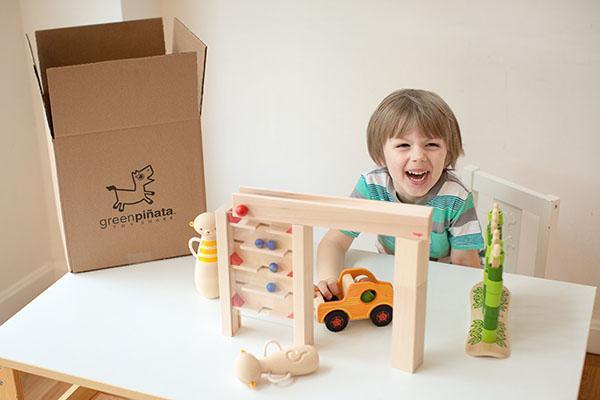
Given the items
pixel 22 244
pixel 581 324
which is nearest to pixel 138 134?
pixel 581 324

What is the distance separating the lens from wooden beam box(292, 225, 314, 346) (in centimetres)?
107

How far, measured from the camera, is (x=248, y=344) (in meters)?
1.17

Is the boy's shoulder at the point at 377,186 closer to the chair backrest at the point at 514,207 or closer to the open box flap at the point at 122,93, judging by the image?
the chair backrest at the point at 514,207

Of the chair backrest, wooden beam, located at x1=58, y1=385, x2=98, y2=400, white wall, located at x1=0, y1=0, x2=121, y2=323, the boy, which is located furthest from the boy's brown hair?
white wall, located at x1=0, y1=0, x2=121, y2=323

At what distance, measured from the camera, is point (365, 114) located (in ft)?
7.28

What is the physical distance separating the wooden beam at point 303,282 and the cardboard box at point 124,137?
0.42 metres

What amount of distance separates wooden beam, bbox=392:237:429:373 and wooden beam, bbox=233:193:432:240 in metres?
0.02

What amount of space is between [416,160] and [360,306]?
0.39 meters

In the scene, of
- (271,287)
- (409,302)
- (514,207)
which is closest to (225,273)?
(271,287)

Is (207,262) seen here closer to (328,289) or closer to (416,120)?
(328,289)

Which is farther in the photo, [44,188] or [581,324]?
[44,188]

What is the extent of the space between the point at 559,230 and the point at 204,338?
4.22 feet

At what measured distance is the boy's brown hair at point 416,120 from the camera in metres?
1.49

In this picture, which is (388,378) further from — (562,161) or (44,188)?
(44,188)
